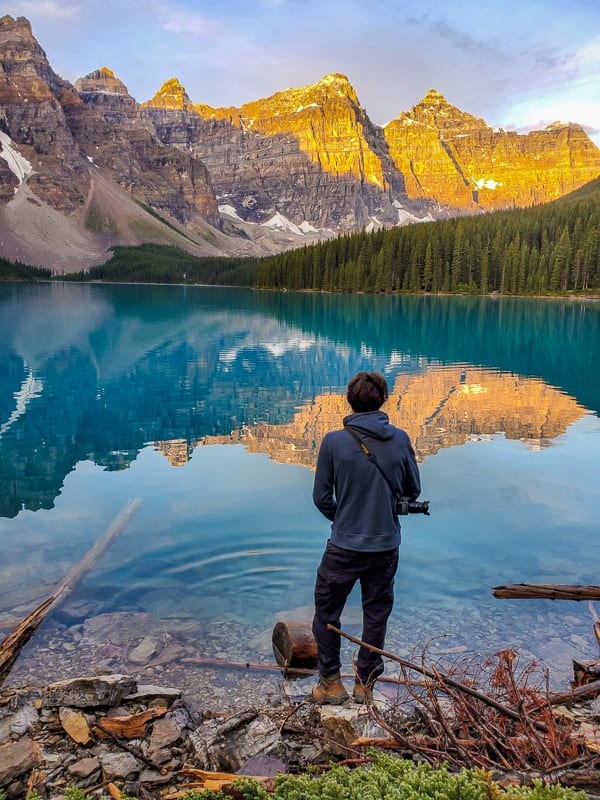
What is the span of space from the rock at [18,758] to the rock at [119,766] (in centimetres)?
53

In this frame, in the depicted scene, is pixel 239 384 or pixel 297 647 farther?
pixel 239 384

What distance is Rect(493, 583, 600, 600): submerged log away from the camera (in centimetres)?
970

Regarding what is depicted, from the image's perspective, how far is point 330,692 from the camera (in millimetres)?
6812

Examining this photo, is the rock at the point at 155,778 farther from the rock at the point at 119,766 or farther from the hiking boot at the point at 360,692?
the hiking boot at the point at 360,692

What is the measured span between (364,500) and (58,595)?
18.8ft

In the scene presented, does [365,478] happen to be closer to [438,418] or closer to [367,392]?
[367,392]

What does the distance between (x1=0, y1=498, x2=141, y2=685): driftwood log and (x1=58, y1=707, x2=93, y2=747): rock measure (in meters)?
1.66

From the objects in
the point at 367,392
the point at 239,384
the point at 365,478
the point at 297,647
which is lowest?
the point at 239,384

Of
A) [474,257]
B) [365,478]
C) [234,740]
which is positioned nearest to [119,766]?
[234,740]

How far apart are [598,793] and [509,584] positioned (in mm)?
5880

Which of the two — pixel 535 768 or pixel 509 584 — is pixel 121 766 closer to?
pixel 535 768

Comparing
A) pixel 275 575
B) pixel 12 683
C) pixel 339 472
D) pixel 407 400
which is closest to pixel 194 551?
pixel 275 575

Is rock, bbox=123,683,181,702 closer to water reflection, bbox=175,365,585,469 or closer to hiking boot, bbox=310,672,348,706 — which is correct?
hiking boot, bbox=310,672,348,706

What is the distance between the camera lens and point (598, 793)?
4.42 metres
